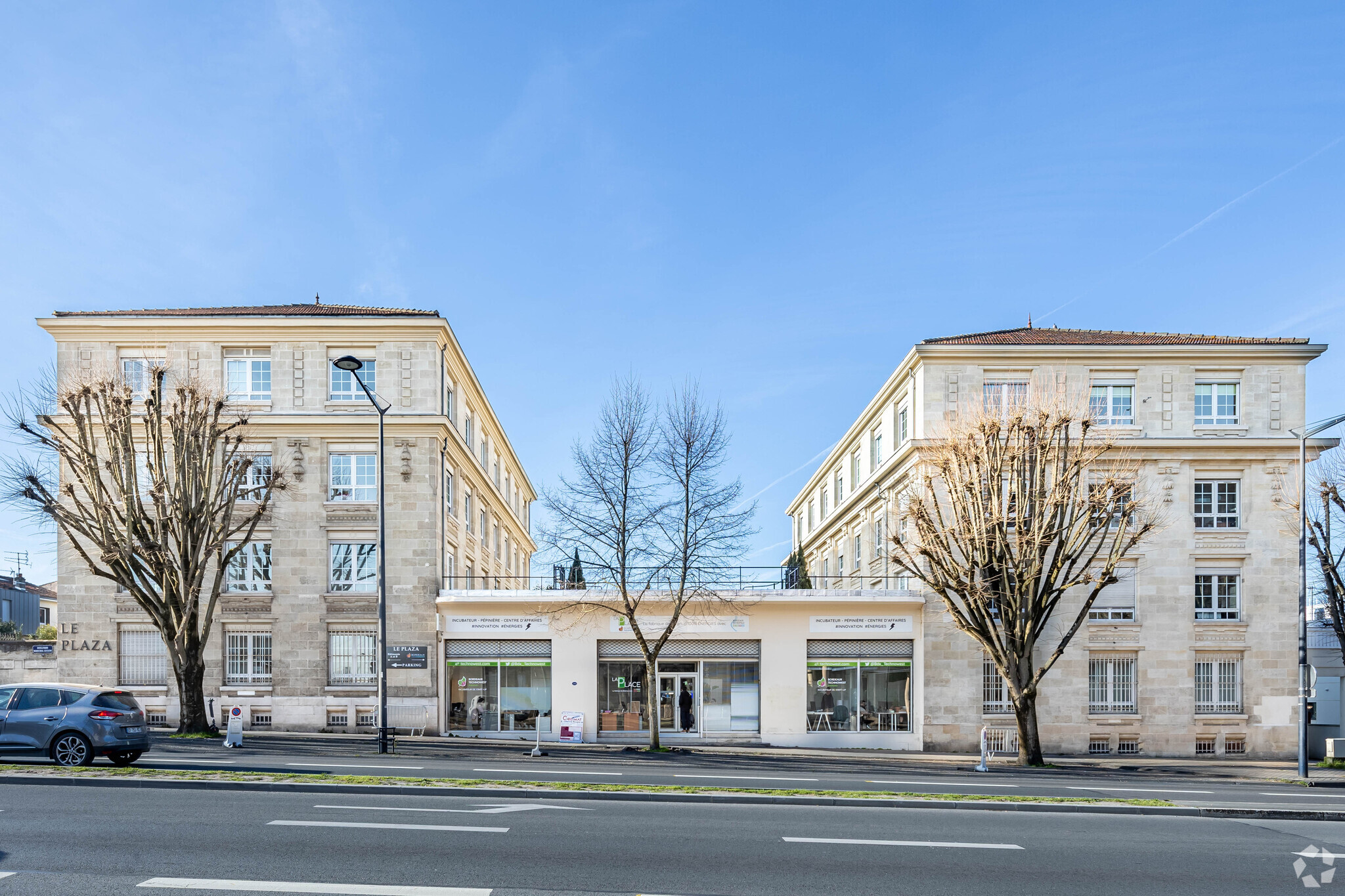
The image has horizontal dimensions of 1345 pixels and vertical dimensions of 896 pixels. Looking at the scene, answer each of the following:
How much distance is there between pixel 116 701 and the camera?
1662 centimetres

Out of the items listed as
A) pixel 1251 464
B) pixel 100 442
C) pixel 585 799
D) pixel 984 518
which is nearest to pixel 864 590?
pixel 984 518

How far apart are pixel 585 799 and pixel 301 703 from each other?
18755 millimetres

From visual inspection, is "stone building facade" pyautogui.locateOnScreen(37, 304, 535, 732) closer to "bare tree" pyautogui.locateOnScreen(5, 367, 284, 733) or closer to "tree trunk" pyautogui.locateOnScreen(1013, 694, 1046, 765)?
"bare tree" pyautogui.locateOnScreen(5, 367, 284, 733)

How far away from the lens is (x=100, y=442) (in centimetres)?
3025

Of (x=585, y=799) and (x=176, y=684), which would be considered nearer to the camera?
(x=585, y=799)

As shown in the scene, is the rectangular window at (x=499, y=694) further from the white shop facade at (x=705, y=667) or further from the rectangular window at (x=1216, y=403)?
the rectangular window at (x=1216, y=403)

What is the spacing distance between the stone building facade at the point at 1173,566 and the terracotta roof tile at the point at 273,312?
1792 centimetres

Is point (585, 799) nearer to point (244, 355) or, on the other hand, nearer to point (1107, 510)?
point (1107, 510)

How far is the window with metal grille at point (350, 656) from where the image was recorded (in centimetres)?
2966

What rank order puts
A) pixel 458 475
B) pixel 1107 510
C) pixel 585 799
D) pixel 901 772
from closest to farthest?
pixel 585 799, pixel 901 772, pixel 1107 510, pixel 458 475

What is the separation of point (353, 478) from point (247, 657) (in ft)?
21.9

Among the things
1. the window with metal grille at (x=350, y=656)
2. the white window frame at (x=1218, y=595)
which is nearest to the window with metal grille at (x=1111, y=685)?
the white window frame at (x=1218, y=595)

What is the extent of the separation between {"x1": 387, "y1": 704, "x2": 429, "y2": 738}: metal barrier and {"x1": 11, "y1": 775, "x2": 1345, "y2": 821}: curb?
1561cm

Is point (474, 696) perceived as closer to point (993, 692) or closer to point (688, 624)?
point (688, 624)
